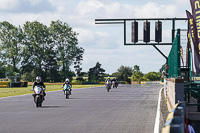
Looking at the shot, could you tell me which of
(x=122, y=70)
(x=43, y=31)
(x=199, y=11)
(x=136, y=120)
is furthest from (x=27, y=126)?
(x=122, y=70)

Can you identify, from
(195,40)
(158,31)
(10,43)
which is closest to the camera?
(195,40)

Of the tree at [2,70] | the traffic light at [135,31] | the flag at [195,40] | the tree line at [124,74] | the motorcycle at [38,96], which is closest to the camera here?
the flag at [195,40]

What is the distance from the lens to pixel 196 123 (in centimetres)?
1191

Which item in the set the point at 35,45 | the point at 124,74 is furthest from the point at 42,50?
the point at 124,74

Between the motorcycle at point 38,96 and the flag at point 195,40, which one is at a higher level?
the flag at point 195,40

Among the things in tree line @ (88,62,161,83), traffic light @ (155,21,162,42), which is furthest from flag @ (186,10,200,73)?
tree line @ (88,62,161,83)

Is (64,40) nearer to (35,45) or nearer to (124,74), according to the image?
(35,45)

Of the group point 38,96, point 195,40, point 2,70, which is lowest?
point 38,96

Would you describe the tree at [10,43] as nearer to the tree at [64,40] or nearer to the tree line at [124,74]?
the tree at [64,40]

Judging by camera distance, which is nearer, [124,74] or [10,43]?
[10,43]

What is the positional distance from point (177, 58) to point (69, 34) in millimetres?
93300

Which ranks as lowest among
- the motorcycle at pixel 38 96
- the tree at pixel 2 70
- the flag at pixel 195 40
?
the motorcycle at pixel 38 96

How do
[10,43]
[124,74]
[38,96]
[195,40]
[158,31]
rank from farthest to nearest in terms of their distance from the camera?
1. [124,74]
2. [10,43]
3. [158,31]
4. [38,96]
5. [195,40]

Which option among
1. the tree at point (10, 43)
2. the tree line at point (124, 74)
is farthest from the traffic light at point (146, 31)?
the tree line at point (124, 74)
